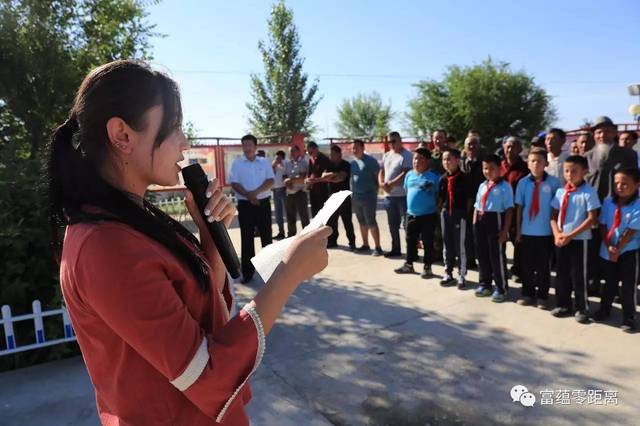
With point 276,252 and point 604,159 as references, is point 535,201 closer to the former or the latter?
point 604,159

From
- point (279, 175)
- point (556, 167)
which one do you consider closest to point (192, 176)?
point (556, 167)

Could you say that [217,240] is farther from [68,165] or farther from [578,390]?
[578,390]

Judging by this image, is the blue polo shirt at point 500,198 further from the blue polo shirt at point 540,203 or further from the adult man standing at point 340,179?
the adult man standing at point 340,179

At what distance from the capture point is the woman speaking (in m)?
0.90

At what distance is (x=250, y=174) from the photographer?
6.53 meters

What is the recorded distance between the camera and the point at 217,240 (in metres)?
1.44

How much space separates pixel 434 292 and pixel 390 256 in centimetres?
187

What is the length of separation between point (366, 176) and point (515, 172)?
8.61 feet

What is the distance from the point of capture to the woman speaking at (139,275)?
2.96 feet

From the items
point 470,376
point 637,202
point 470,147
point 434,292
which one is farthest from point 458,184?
point 470,376

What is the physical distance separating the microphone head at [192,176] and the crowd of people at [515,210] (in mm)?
4081

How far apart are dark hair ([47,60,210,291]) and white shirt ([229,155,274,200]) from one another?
5.40m
